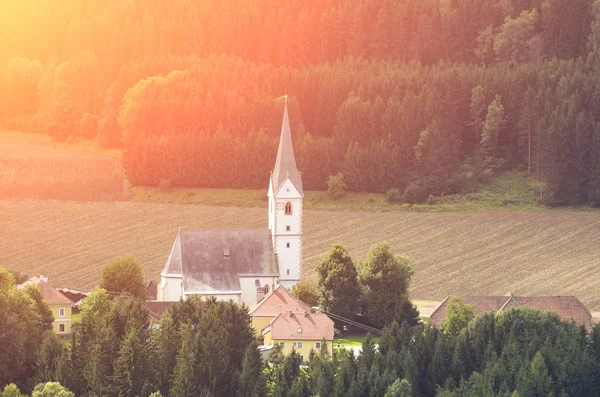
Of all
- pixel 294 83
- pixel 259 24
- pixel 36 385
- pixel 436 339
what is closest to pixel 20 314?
pixel 36 385

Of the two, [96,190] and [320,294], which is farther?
[96,190]

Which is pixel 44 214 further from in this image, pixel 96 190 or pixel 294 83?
pixel 294 83

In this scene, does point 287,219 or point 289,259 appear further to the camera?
point 287,219

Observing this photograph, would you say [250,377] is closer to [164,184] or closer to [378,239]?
[378,239]

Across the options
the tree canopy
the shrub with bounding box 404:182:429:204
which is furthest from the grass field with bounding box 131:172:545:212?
the tree canopy

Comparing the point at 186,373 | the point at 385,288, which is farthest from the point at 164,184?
the point at 186,373

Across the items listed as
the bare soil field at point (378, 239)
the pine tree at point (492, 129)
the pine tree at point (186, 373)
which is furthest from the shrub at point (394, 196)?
the pine tree at point (186, 373)
